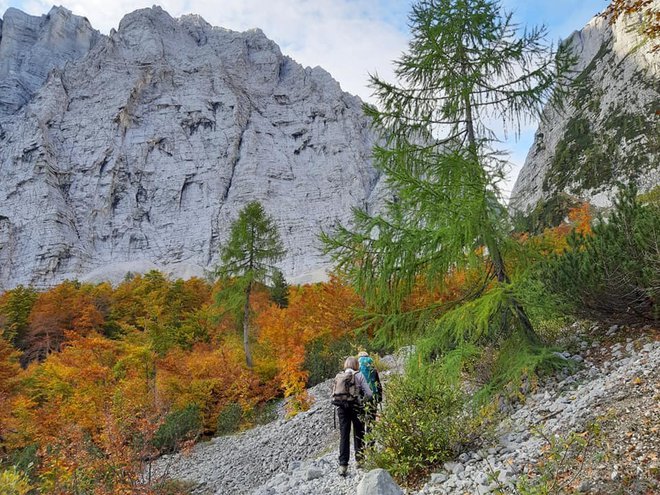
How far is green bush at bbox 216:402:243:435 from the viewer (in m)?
13.8

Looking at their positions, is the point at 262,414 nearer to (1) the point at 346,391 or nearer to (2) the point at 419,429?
(1) the point at 346,391

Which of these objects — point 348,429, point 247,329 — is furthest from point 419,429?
point 247,329

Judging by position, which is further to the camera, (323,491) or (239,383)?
(239,383)

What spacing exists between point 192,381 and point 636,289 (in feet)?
46.7

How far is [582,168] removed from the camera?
5412cm

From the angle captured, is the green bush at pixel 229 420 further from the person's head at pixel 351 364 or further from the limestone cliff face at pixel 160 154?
the limestone cliff face at pixel 160 154

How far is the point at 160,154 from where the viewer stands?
85.7 m

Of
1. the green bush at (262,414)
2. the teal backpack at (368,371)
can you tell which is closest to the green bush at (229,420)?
the green bush at (262,414)

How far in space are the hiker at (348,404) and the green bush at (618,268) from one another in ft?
12.0

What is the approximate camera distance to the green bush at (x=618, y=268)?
5.55 m

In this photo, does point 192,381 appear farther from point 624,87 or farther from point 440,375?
point 624,87

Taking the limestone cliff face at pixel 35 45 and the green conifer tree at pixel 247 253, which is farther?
the limestone cliff face at pixel 35 45

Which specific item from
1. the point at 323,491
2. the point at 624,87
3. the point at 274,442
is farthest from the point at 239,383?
the point at 624,87

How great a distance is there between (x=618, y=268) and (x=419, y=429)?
148 inches
